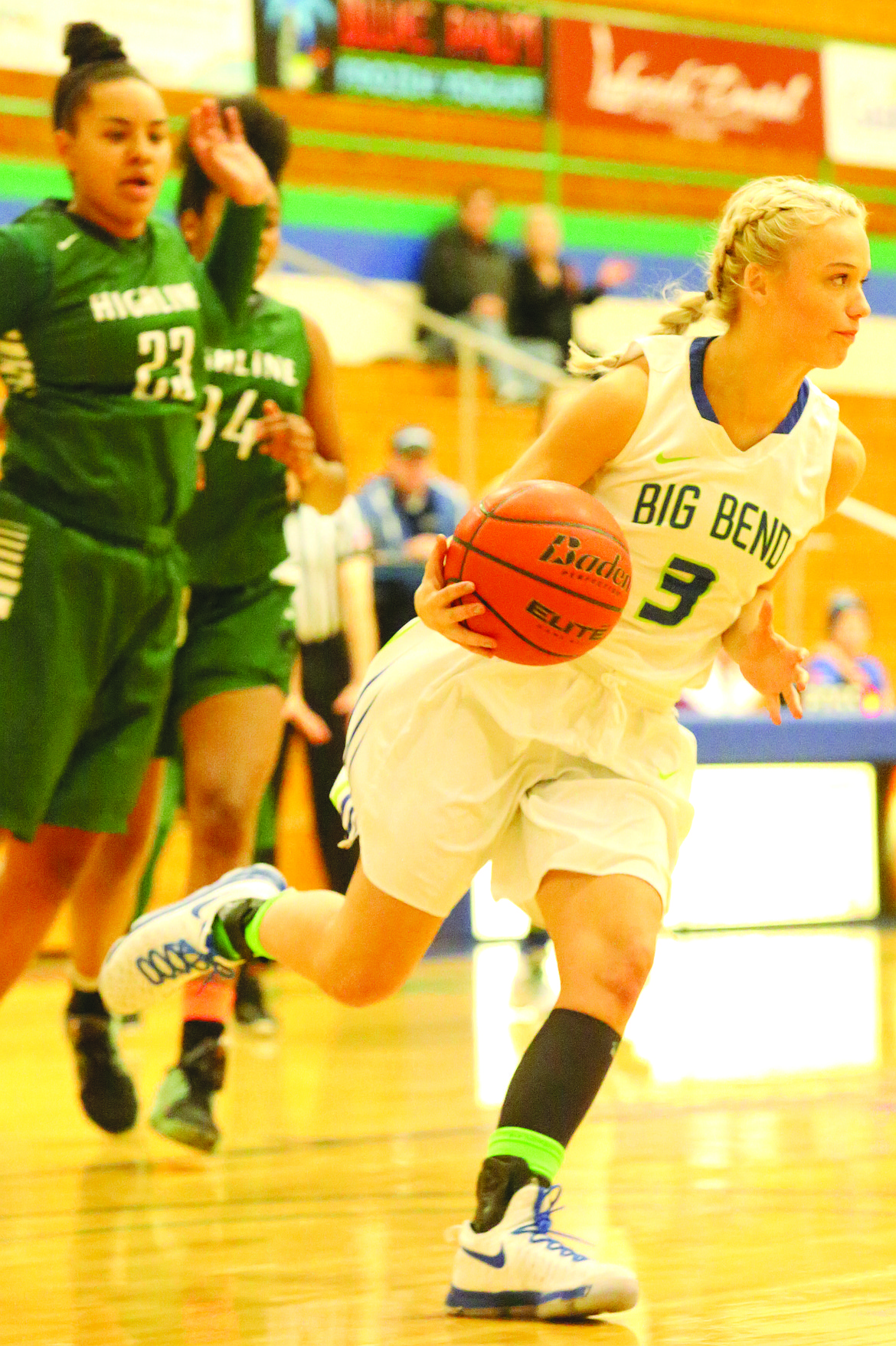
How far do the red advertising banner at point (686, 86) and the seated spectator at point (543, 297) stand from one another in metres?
1.69

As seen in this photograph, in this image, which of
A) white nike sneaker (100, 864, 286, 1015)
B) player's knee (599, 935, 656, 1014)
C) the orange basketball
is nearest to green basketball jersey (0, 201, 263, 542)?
white nike sneaker (100, 864, 286, 1015)

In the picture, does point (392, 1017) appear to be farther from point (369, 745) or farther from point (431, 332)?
point (431, 332)

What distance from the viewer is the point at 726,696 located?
26.7 ft

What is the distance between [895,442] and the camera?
1211 cm

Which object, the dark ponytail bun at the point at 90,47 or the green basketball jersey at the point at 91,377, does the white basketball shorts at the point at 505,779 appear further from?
the dark ponytail bun at the point at 90,47

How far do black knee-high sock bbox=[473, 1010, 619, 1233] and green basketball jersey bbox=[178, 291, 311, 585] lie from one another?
158 centimetres

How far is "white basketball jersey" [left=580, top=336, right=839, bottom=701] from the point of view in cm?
250

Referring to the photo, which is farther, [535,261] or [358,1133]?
[535,261]

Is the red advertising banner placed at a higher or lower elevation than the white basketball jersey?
lower

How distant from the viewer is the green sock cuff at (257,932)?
288cm

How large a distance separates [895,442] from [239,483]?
30.4 ft

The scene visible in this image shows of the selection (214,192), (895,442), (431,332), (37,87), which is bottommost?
(895,442)

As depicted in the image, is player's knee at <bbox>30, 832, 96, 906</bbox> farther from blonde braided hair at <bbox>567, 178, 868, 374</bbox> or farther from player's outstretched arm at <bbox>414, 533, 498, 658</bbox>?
blonde braided hair at <bbox>567, 178, 868, 374</bbox>

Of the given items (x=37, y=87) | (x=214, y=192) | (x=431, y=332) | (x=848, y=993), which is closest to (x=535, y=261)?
(x=431, y=332)
